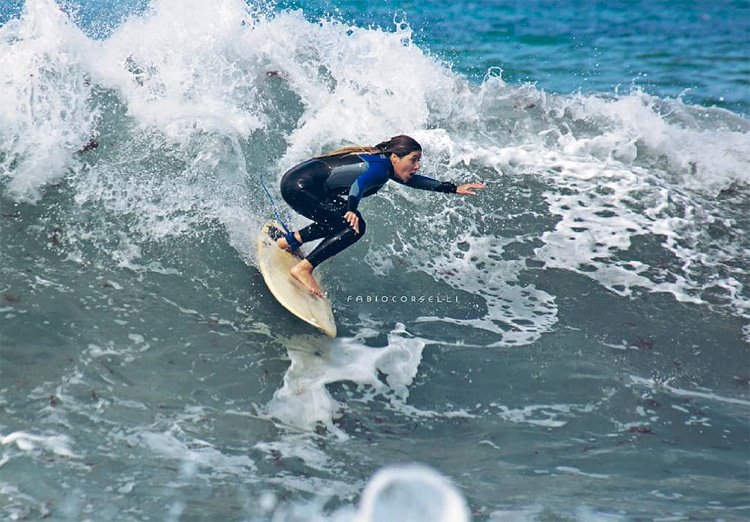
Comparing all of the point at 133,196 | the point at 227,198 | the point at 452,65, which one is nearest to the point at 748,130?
the point at 452,65

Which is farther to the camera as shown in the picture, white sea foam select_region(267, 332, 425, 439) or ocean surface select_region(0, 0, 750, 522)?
white sea foam select_region(267, 332, 425, 439)

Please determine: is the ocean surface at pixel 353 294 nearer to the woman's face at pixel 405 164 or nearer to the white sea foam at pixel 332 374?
the white sea foam at pixel 332 374

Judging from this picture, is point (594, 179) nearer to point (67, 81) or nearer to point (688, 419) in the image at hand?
point (688, 419)

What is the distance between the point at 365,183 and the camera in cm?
530

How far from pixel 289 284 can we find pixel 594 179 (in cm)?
439

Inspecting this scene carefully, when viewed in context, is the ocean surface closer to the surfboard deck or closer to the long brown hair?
the surfboard deck

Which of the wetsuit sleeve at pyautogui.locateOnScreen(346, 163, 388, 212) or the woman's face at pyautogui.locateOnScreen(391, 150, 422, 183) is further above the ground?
the woman's face at pyautogui.locateOnScreen(391, 150, 422, 183)

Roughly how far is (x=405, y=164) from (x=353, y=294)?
3.96ft

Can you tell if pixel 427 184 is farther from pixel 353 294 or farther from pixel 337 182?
pixel 353 294

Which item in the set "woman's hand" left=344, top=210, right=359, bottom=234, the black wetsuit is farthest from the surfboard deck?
"woman's hand" left=344, top=210, right=359, bottom=234

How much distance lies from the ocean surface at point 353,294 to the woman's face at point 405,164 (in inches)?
42.9

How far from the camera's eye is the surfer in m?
5.37

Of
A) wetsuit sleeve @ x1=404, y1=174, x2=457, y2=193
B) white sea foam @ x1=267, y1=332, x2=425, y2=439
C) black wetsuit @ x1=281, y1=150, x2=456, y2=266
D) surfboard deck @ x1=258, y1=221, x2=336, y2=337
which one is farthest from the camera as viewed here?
wetsuit sleeve @ x1=404, y1=174, x2=457, y2=193

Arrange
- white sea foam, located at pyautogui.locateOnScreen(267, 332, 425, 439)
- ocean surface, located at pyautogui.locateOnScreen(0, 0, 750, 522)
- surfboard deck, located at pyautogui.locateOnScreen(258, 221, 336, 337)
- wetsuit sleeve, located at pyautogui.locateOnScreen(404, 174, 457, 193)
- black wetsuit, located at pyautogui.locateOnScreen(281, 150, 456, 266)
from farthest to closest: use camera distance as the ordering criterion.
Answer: wetsuit sleeve, located at pyautogui.locateOnScreen(404, 174, 457, 193)
black wetsuit, located at pyautogui.locateOnScreen(281, 150, 456, 266)
surfboard deck, located at pyautogui.locateOnScreen(258, 221, 336, 337)
white sea foam, located at pyautogui.locateOnScreen(267, 332, 425, 439)
ocean surface, located at pyautogui.locateOnScreen(0, 0, 750, 522)
